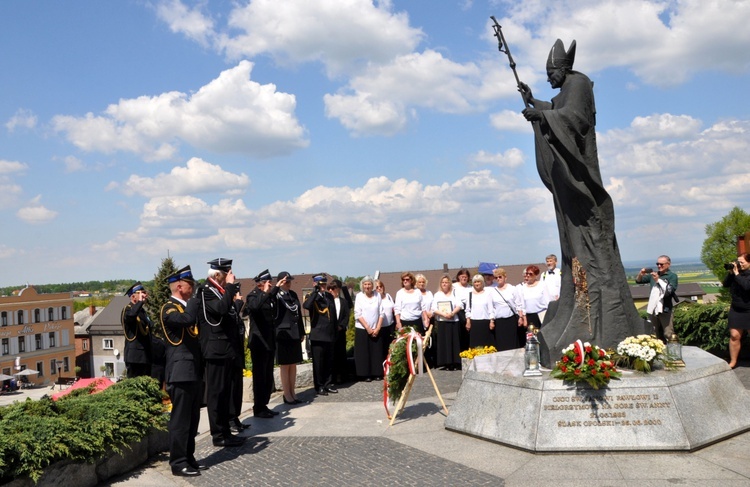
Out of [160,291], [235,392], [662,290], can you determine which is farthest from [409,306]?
[160,291]

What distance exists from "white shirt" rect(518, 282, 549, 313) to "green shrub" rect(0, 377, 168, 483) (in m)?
6.56

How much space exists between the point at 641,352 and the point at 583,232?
1.69m

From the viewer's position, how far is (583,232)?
7.70 m

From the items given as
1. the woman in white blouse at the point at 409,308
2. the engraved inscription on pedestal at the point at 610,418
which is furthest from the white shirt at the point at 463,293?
the engraved inscription on pedestal at the point at 610,418

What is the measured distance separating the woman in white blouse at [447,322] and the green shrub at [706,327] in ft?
13.4

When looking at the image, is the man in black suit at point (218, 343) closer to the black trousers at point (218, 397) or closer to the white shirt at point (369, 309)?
the black trousers at point (218, 397)

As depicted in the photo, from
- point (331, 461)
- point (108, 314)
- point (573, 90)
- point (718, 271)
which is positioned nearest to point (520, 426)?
point (331, 461)

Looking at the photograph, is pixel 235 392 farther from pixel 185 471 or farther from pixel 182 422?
pixel 185 471

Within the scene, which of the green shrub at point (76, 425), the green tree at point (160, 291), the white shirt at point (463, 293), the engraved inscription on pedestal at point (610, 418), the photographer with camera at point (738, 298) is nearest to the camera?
the green shrub at point (76, 425)

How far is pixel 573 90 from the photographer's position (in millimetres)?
7629

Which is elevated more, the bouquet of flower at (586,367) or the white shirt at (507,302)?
the white shirt at (507,302)

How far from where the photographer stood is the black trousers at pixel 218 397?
7156 millimetres

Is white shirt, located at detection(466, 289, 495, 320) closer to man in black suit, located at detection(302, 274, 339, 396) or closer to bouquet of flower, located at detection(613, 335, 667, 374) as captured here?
man in black suit, located at detection(302, 274, 339, 396)

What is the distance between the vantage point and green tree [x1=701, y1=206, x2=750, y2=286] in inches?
2326
